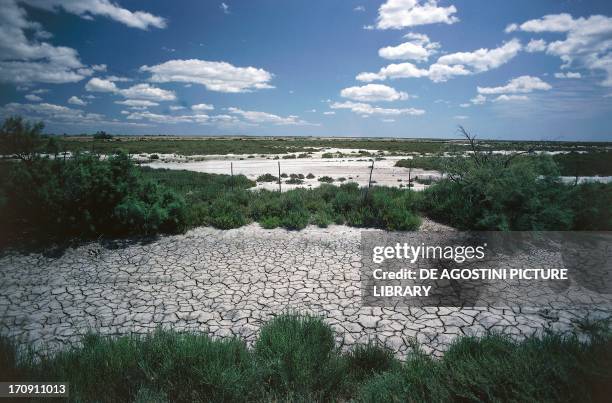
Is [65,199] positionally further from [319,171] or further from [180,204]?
[319,171]

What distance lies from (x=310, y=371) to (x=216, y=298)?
10.3 feet

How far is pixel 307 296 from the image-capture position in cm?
617

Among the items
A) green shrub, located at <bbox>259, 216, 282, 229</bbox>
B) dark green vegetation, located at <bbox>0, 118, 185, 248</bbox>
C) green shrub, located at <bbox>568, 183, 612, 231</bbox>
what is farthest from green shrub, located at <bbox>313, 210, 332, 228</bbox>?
green shrub, located at <bbox>568, 183, 612, 231</bbox>

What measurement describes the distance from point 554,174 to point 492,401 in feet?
31.7

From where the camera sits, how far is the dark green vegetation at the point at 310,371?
2891mm

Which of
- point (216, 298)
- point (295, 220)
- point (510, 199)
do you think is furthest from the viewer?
point (295, 220)

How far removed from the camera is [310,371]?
3629 millimetres

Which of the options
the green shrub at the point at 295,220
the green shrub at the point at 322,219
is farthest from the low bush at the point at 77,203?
the green shrub at the point at 322,219

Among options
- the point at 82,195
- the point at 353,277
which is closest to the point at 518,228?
the point at 353,277

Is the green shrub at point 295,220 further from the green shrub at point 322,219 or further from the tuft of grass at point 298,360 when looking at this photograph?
the tuft of grass at point 298,360

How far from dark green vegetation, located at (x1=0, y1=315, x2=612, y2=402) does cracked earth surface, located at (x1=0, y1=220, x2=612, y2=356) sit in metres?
0.94

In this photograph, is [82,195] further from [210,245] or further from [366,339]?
[366,339]

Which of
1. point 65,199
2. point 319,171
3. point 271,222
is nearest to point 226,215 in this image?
point 271,222

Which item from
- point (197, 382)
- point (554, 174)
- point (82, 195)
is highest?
point (554, 174)
